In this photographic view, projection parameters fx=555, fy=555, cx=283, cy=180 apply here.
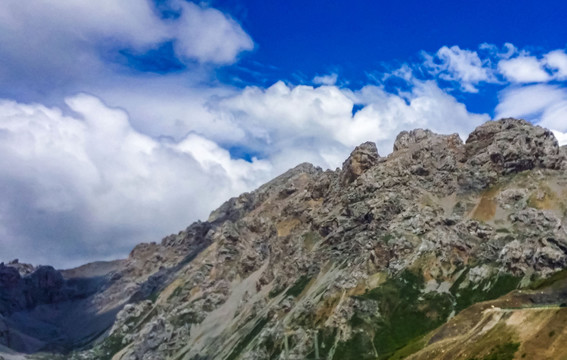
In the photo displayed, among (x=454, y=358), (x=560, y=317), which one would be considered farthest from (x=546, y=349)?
(x=454, y=358)

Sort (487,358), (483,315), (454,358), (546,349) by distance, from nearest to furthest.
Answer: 1. (546,349)
2. (487,358)
3. (454,358)
4. (483,315)

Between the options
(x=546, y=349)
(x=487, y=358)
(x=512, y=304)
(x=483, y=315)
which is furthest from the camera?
(x=512, y=304)

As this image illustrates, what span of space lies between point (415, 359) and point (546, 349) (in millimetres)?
50717

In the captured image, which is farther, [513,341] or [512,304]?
[512,304]

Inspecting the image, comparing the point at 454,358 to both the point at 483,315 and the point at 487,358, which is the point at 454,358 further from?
the point at 483,315

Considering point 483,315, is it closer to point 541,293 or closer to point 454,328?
point 454,328

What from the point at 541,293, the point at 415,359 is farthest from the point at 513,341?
the point at 541,293

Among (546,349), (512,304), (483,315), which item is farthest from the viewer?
(512,304)

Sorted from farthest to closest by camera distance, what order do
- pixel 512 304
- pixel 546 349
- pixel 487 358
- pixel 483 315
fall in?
1. pixel 512 304
2. pixel 483 315
3. pixel 487 358
4. pixel 546 349

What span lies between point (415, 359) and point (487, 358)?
39929 millimetres

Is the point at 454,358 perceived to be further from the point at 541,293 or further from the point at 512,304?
the point at 541,293

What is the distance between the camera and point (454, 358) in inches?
5256

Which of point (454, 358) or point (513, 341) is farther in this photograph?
point (454, 358)

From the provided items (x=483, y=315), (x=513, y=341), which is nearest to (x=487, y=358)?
(x=513, y=341)
